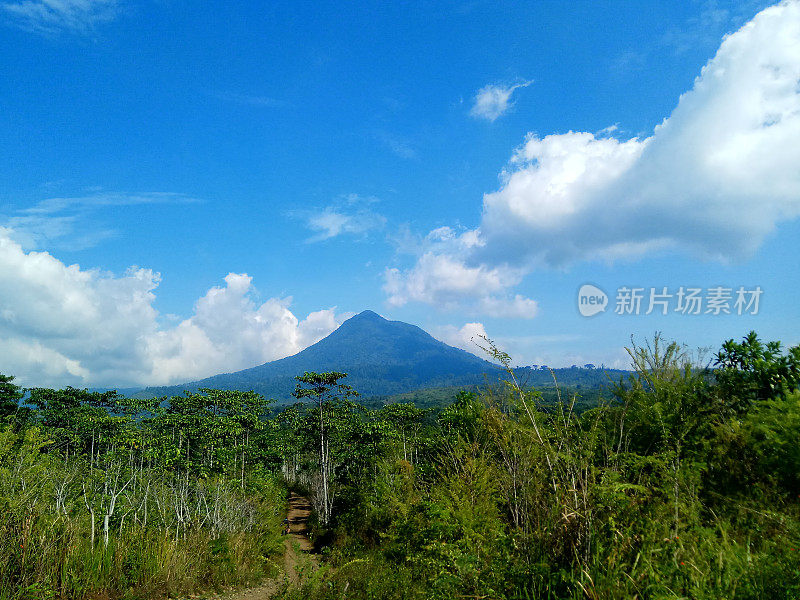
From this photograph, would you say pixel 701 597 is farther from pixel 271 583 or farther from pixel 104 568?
pixel 271 583

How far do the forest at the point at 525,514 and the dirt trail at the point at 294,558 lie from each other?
439 mm

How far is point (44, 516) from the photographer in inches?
286

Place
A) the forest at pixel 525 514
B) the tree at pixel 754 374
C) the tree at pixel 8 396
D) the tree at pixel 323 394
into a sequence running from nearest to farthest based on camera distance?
the forest at pixel 525 514
the tree at pixel 754 374
the tree at pixel 323 394
the tree at pixel 8 396

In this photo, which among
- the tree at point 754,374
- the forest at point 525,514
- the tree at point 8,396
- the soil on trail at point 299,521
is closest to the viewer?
the forest at point 525,514

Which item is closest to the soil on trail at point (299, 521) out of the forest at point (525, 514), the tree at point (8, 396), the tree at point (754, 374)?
the forest at point (525, 514)

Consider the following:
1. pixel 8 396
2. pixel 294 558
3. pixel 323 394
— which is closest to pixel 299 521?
pixel 294 558

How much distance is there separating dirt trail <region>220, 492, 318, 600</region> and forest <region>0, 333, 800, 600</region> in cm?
44

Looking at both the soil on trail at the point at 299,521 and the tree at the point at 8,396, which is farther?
Result: the tree at the point at 8,396

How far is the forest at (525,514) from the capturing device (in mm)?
3412

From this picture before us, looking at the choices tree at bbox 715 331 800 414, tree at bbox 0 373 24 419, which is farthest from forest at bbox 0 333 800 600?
tree at bbox 0 373 24 419

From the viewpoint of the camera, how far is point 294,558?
54.9ft

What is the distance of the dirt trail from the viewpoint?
10.6 meters

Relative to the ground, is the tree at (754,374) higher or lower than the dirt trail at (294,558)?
higher

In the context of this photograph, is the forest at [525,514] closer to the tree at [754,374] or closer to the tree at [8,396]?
the tree at [754,374]
